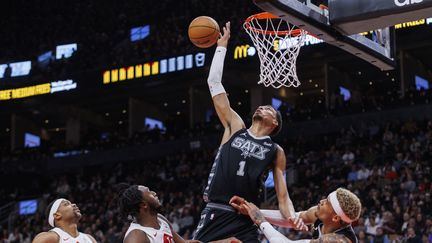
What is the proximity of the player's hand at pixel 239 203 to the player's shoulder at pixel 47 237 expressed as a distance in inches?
59.1

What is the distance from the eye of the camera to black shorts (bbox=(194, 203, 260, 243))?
525 cm

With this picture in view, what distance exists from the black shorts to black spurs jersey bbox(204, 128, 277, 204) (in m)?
0.07

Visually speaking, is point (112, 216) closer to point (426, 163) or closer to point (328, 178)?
point (328, 178)

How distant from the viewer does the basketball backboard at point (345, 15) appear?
20.5 feet

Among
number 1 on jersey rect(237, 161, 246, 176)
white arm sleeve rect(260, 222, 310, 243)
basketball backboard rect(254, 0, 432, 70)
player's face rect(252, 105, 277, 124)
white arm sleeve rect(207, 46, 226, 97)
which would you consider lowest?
white arm sleeve rect(260, 222, 310, 243)

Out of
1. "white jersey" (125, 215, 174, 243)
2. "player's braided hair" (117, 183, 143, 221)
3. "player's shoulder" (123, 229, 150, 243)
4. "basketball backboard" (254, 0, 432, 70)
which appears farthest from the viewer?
"basketball backboard" (254, 0, 432, 70)

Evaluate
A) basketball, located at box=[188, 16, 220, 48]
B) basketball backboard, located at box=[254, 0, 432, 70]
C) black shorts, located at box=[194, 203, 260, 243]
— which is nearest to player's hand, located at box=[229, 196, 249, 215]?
black shorts, located at box=[194, 203, 260, 243]

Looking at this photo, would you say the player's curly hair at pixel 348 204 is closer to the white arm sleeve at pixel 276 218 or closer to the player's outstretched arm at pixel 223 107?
the white arm sleeve at pixel 276 218

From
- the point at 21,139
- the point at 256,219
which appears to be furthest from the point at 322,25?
the point at 21,139

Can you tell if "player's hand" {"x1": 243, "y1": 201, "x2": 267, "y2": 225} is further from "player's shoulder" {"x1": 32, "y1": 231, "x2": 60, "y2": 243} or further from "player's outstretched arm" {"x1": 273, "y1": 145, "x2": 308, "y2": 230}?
"player's shoulder" {"x1": 32, "y1": 231, "x2": 60, "y2": 243}

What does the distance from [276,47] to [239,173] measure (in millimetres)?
3351

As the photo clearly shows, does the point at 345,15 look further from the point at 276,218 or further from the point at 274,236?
the point at 274,236

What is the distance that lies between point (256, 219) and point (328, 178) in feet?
43.8

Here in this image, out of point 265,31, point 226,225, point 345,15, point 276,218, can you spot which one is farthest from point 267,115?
point 265,31
